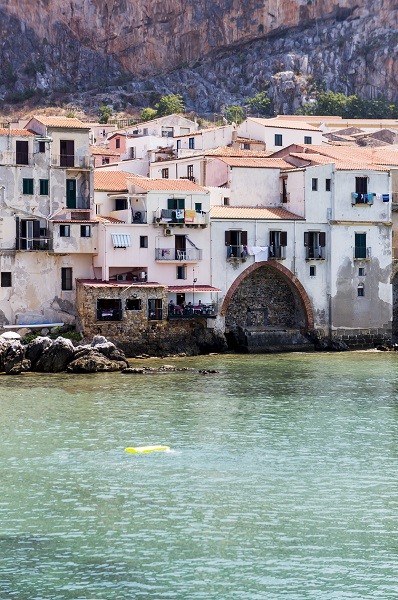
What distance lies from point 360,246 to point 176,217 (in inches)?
407

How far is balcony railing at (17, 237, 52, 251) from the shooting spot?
6688 cm

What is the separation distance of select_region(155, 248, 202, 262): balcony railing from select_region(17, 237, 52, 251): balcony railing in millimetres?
5170

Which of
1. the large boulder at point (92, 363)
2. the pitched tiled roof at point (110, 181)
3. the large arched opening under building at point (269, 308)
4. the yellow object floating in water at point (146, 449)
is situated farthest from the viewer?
the pitched tiled roof at point (110, 181)

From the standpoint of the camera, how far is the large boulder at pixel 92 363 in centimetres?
6006

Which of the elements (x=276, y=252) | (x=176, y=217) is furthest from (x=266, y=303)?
(x=176, y=217)

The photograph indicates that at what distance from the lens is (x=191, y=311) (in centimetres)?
6769

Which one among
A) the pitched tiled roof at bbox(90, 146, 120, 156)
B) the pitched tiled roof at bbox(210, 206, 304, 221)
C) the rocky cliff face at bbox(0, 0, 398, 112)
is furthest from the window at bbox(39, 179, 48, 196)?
the rocky cliff face at bbox(0, 0, 398, 112)

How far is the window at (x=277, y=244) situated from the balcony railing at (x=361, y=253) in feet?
13.5

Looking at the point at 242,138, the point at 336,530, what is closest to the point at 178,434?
the point at 336,530

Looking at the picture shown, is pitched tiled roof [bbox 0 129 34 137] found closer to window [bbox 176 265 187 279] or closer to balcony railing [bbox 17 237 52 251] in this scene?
balcony railing [bbox 17 237 52 251]

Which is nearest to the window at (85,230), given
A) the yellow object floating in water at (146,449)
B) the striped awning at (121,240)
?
the striped awning at (121,240)

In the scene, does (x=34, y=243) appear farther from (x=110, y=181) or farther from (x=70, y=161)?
(x=110, y=181)

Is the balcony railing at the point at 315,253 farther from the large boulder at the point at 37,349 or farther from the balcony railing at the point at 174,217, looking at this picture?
the large boulder at the point at 37,349

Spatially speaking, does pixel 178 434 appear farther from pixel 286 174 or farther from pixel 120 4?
pixel 120 4
